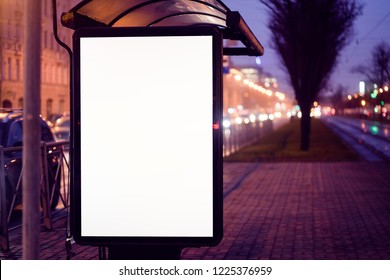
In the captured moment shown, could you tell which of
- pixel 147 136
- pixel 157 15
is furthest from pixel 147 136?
pixel 157 15

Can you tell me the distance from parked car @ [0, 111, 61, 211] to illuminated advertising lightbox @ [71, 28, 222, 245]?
146 inches

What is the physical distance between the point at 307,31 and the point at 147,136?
2191 cm

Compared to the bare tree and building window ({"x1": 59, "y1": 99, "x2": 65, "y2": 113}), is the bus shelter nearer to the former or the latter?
the bare tree

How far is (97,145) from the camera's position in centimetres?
559

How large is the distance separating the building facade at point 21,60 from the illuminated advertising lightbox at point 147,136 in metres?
0.73

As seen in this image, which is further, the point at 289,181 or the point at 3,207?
the point at 289,181

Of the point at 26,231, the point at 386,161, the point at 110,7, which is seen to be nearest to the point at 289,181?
the point at 386,161

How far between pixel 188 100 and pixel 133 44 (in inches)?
A: 22.6

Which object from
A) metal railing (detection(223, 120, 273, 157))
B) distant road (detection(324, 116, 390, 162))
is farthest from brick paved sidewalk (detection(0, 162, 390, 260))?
metal railing (detection(223, 120, 273, 157))

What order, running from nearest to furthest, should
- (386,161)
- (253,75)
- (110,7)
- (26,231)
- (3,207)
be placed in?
(26,231) < (110,7) < (3,207) < (386,161) < (253,75)

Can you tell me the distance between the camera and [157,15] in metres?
7.91

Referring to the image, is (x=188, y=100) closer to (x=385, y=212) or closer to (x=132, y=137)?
(x=132, y=137)

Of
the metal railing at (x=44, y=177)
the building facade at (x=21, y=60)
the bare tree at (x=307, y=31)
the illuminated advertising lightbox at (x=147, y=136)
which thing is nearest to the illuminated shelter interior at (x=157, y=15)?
the illuminated advertising lightbox at (x=147, y=136)

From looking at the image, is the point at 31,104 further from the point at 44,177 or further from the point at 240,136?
the point at 240,136
